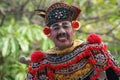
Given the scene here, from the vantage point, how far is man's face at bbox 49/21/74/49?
2033 millimetres

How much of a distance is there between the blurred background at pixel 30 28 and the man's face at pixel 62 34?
91 centimetres

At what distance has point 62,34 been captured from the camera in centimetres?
203

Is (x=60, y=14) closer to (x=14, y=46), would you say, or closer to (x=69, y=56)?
(x=69, y=56)

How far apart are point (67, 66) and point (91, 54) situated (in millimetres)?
127

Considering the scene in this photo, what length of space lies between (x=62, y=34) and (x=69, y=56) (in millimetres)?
117

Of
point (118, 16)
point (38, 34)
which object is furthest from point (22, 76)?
point (118, 16)

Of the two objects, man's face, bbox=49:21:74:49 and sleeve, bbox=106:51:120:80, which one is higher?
man's face, bbox=49:21:74:49

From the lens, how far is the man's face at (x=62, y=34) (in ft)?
6.67

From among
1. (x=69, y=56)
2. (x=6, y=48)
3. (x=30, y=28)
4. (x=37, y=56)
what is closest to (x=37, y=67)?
(x=37, y=56)

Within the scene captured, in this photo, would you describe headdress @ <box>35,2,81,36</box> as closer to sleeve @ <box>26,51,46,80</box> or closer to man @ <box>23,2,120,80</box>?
man @ <box>23,2,120,80</box>

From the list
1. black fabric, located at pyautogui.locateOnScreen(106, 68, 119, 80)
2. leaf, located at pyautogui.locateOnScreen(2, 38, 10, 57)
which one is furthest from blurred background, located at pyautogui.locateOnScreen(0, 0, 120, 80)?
black fabric, located at pyautogui.locateOnScreen(106, 68, 119, 80)

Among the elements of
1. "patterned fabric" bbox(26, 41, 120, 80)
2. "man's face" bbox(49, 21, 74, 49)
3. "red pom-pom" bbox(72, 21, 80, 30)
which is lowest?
"patterned fabric" bbox(26, 41, 120, 80)

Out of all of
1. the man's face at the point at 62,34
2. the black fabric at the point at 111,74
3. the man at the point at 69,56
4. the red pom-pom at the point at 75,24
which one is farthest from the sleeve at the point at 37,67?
the black fabric at the point at 111,74

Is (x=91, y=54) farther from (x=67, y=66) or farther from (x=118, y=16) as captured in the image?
(x=118, y=16)
